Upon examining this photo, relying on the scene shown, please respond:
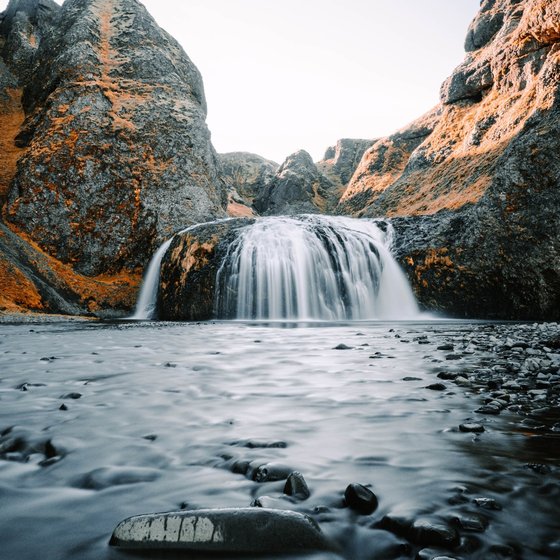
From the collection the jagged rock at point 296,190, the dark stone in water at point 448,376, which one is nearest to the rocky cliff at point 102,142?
the dark stone in water at point 448,376

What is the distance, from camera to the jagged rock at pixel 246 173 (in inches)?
2992

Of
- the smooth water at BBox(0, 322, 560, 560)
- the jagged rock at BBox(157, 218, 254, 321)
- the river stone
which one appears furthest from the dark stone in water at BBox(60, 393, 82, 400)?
the jagged rock at BBox(157, 218, 254, 321)

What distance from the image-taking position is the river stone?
1.42m

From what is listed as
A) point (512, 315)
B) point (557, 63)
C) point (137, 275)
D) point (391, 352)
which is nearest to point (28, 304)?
point (137, 275)

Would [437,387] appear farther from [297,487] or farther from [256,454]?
[297,487]

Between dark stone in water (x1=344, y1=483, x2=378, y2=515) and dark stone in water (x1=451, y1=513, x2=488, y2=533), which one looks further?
dark stone in water (x1=344, y1=483, x2=378, y2=515)

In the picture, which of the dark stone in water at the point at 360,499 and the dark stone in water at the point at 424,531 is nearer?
the dark stone in water at the point at 424,531

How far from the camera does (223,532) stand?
4.75ft

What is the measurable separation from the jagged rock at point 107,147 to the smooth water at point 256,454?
21.6 metres

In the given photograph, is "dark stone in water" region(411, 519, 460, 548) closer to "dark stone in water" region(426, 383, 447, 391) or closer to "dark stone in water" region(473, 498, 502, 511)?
"dark stone in water" region(473, 498, 502, 511)

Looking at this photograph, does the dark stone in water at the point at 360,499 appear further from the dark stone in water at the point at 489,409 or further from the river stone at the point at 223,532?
the dark stone in water at the point at 489,409

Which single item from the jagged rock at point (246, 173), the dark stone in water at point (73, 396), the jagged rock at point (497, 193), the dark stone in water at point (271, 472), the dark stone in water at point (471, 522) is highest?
the jagged rock at point (246, 173)

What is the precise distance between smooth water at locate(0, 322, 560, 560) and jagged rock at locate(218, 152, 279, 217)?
67537 mm

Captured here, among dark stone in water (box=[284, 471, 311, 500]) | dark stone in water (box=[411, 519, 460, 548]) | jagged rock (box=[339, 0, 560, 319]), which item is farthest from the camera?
jagged rock (box=[339, 0, 560, 319])
